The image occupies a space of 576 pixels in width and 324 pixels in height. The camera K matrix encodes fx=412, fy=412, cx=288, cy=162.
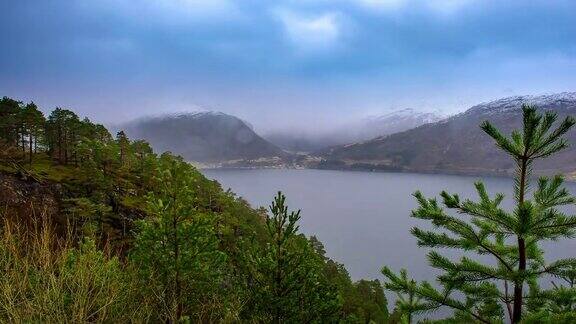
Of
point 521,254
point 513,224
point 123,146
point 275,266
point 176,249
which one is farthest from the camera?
point 123,146

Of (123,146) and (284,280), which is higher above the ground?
(123,146)

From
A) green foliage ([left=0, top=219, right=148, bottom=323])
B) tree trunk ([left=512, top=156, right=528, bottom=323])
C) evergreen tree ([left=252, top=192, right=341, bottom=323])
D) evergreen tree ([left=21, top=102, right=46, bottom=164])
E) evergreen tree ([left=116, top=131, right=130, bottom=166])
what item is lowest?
evergreen tree ([left=252, top=192, right=341, bottom=323])

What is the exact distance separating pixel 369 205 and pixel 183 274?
562 feet

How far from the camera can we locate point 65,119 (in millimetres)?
69625

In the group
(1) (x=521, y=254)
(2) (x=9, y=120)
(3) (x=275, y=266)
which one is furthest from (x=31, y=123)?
(1) (x=521, y=254)

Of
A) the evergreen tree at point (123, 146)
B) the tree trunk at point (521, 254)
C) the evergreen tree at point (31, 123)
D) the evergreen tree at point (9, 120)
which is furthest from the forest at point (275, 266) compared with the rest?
the evergreen tree at point (123, 146)

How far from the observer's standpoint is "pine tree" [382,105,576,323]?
645cm

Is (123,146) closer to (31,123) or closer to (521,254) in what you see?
(31,123)

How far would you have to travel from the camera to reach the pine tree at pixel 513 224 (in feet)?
21.1

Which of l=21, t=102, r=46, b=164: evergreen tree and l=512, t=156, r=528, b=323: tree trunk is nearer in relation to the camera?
l=512, t=156, r=528, b=323: tree trunk

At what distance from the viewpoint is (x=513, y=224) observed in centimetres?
655

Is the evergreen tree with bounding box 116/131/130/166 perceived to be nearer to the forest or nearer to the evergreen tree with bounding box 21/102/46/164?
the evergreen tree with bounding box 21/102/46/164

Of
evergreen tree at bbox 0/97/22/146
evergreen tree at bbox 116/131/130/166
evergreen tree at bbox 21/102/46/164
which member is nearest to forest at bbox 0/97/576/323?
evergreen tree at bbox 21/102/46/164

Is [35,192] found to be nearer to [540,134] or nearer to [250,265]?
[250,265]
